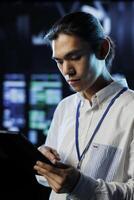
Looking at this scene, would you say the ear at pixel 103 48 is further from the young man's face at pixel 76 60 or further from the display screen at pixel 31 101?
the display screen at pixel 31 101

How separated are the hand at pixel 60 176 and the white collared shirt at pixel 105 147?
3 cm

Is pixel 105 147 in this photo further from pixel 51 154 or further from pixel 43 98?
pixel 43 98

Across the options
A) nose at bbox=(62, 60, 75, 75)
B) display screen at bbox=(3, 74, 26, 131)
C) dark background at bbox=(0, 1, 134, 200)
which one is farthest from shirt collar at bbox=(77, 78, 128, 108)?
display screen at bbox=(3, 74, 26, 131)

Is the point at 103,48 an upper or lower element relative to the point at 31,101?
upper

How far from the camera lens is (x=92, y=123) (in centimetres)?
140

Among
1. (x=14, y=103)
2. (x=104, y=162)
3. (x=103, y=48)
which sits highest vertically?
(x=103, y=48)

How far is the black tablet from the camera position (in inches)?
47.9

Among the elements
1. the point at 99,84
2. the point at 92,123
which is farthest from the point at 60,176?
the point at 99,84

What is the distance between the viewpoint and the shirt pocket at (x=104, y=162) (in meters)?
1.32

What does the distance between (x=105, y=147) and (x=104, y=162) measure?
0.05 metres

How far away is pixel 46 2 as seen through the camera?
10.5 feet

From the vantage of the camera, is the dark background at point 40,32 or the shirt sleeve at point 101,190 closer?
the shirt sleeve at point 101,190

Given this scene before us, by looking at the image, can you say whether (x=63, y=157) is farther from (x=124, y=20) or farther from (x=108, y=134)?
(x=124, y=20)

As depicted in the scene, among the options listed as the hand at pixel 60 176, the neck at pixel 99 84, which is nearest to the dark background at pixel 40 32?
the neck at pixel 99 84
